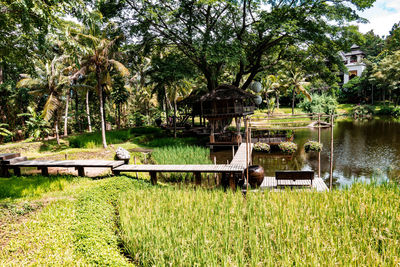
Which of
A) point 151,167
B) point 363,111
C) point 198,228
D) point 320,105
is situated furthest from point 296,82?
point 198,228

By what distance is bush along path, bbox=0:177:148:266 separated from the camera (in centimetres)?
495

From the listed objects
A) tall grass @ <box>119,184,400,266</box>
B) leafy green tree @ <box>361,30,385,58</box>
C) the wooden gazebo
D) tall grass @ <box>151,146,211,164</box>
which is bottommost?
tall grass @ <box>119,184,400,266</box>

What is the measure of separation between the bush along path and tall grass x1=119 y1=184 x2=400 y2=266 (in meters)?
0.45

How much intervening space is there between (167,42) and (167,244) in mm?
20986

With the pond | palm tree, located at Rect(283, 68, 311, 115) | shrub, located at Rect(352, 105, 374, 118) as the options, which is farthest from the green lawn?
shrub, located at Rect(352, 105, 374, 118)

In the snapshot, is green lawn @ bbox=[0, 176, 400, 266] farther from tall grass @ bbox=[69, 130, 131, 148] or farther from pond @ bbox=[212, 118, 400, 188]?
tall grass @ bbox=[69, 130, 131, 148]

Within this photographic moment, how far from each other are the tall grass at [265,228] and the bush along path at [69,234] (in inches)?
17.7

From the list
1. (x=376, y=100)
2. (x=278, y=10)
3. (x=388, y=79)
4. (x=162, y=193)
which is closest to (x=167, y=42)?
(x=278, y=10)

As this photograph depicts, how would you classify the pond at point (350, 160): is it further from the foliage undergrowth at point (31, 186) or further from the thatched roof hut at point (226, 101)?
the foliage undergrowth at point (31, 186)

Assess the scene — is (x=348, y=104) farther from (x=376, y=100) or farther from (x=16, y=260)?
(x=16, y=260)

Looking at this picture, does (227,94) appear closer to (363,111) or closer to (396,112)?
(363,111)

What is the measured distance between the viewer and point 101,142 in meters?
18.5

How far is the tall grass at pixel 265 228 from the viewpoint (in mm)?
4812

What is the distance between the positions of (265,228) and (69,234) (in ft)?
15.4
